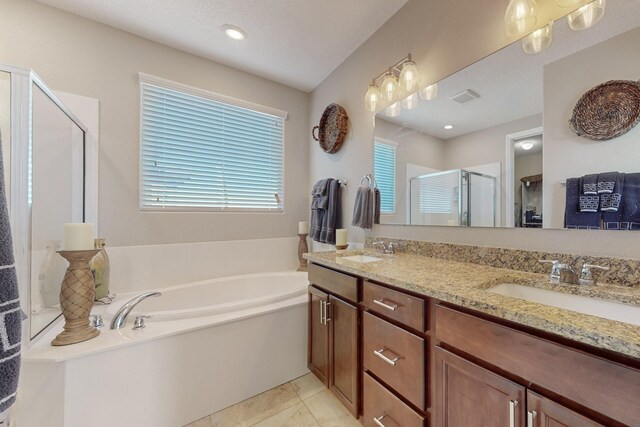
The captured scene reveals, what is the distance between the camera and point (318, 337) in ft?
5.18

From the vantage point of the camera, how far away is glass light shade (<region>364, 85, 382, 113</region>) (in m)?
1.83

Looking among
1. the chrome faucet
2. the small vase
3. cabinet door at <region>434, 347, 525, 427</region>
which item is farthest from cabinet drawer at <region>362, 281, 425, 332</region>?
the small vase

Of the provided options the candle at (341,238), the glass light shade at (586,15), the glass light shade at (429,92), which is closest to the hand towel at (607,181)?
the glass light shade at (586,15)

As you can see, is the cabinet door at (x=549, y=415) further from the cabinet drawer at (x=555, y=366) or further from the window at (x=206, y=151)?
the window at (x=206, y=151)

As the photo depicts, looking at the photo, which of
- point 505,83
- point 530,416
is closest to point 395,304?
point 530,416

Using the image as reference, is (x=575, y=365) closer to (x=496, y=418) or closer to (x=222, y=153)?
(x=496, y=418)

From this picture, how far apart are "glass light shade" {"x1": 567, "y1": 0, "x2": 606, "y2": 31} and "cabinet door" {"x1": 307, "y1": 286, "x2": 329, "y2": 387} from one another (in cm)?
166

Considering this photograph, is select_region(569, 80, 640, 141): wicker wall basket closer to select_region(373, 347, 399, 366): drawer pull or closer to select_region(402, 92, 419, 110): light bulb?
select_region(402, 92, 419, 110): light bulb

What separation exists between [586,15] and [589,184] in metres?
0.66

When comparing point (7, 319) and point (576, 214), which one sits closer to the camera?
point (7, 319)

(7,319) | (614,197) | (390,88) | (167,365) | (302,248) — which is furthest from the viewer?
(302,248)

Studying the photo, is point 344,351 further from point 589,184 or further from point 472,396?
point 589,184

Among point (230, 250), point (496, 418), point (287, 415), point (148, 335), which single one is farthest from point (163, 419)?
point (496, 418)

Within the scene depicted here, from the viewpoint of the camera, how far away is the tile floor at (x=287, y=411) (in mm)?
1381
